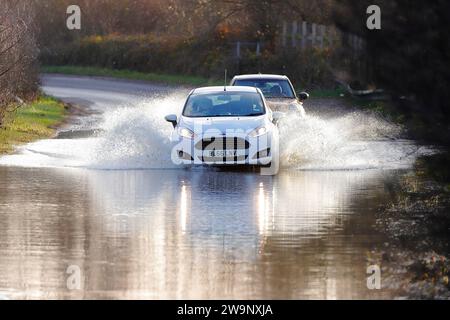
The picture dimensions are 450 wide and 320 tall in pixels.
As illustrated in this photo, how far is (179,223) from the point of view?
50.9 feet

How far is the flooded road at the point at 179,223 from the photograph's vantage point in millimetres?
11398

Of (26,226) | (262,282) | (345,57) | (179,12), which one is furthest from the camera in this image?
(179,12)

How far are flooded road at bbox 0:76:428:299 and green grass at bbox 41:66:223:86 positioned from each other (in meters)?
32.2

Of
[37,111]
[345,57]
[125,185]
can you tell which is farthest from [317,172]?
[37,111]

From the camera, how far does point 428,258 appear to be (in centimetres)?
1276

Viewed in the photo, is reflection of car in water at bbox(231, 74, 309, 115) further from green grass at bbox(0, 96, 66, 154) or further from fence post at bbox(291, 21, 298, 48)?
fence post at bbox(291, 21, 298, 48)

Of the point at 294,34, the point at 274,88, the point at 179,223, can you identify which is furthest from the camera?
the point at 294,34

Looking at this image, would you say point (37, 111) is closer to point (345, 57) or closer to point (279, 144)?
point (279, 144)

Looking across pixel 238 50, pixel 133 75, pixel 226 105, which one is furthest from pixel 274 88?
pixel 133 75

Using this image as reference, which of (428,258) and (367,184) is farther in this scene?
(367,184)

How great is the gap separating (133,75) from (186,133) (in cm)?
4504

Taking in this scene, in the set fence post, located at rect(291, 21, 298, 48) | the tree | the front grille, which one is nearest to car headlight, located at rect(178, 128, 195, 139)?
the front grille

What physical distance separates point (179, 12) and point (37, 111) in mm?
31724

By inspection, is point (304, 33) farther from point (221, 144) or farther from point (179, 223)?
point (179, 223)
